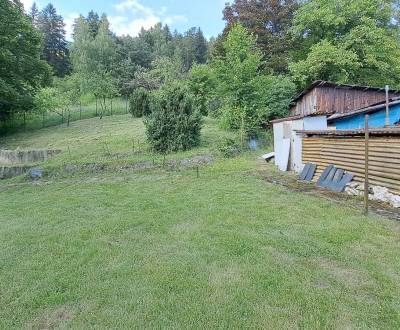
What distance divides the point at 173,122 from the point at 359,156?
8674mm

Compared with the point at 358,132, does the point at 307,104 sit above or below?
above

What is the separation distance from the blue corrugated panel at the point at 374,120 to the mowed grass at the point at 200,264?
7.35 meters

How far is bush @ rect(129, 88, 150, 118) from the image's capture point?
25.4 meters

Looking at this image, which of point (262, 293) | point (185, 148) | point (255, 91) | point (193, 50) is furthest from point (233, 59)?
point (193, 50)

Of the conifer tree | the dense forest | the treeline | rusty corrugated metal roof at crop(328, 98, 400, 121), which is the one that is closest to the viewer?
rusty corrugated metal roof at crop(328, 98, 400, 121)

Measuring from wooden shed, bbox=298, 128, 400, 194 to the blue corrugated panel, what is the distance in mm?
4117

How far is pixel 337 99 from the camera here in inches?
580

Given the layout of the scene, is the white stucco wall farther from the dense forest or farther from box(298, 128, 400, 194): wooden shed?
the dense forest

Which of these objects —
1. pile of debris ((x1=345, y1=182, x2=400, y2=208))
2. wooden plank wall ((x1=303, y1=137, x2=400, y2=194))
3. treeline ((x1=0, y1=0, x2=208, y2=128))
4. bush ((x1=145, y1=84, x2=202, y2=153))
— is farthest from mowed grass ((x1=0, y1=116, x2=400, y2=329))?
treeline ((x1=0, y1=0, x2=208, y2=128))

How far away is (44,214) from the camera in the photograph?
6355 mm

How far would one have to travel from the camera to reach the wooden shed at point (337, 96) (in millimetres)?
14531

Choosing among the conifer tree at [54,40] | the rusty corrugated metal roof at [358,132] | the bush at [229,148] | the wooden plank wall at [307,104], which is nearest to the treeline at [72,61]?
the conifer tree at [54,40]

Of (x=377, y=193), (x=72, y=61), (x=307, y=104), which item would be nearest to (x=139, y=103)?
(x=307, y=104)

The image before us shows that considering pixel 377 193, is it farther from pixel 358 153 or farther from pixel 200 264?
pixel 200 264
